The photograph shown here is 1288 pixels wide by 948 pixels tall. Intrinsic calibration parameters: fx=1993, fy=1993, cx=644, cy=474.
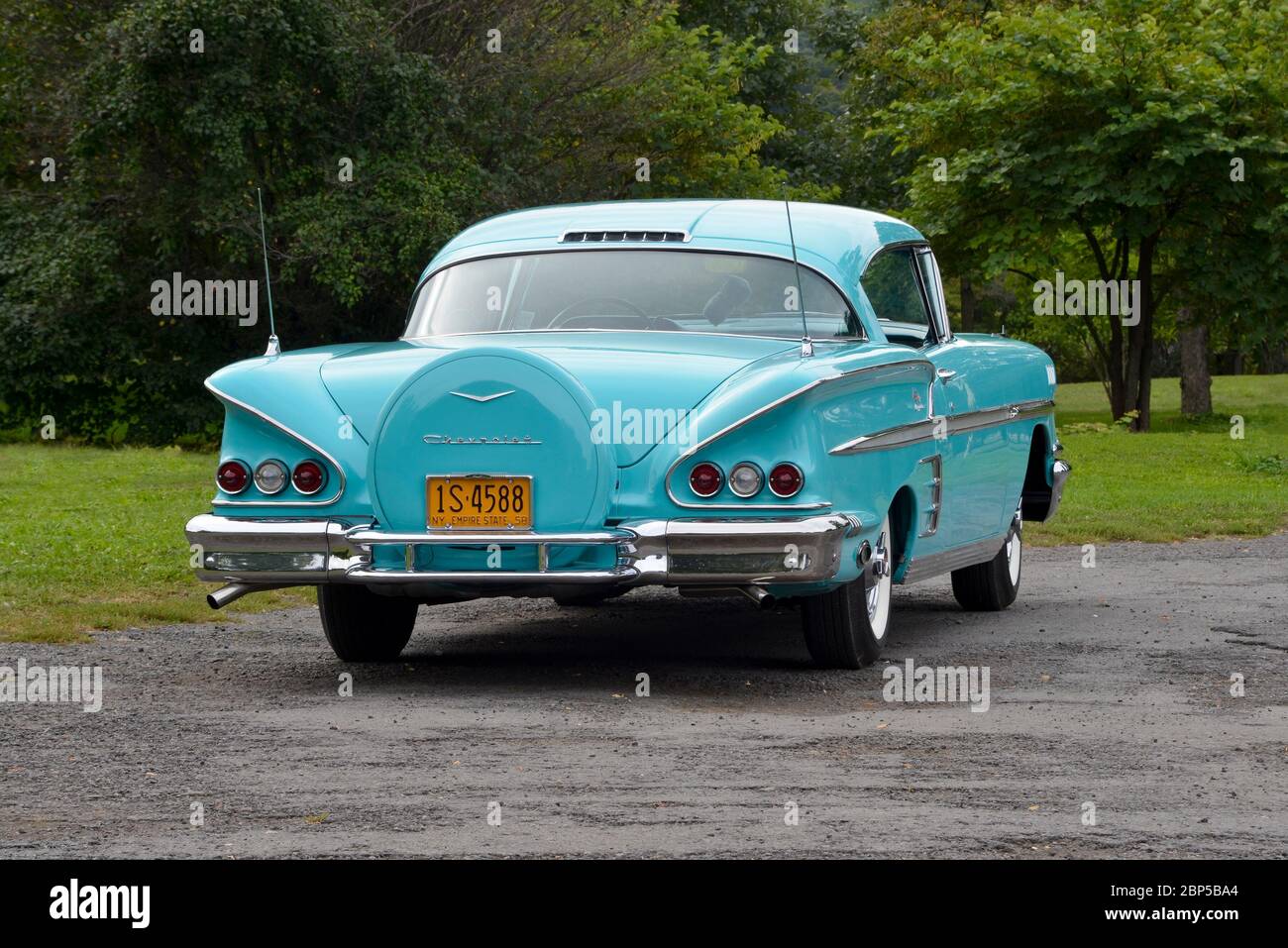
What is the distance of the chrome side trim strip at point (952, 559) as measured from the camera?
8.55 meters

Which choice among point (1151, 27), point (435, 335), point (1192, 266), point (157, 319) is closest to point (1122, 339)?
point (1192, 266)

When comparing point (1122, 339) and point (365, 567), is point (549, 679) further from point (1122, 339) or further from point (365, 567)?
point (1122, 339)

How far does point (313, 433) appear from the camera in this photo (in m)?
7.38

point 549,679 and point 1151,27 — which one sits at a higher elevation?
point 1151,27

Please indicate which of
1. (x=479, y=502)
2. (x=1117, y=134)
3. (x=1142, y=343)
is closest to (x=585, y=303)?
(x=479, y=502)

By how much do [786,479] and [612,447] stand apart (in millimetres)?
633

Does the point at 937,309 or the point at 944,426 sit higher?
the point at 937,309

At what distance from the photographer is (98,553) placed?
41.3ft

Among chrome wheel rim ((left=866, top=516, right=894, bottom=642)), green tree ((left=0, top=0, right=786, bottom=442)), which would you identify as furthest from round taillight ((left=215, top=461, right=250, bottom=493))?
green tree ((left=0, top=0, right=786, bottom=442))

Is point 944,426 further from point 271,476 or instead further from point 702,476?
point 271,476

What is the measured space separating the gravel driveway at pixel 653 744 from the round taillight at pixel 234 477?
79 centimetres

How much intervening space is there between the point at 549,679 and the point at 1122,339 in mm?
25886

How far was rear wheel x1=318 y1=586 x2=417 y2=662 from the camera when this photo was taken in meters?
8.28

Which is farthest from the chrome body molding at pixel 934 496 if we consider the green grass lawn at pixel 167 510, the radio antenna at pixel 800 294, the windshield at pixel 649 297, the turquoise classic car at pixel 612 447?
the green grass lawn at pixel 167 510
